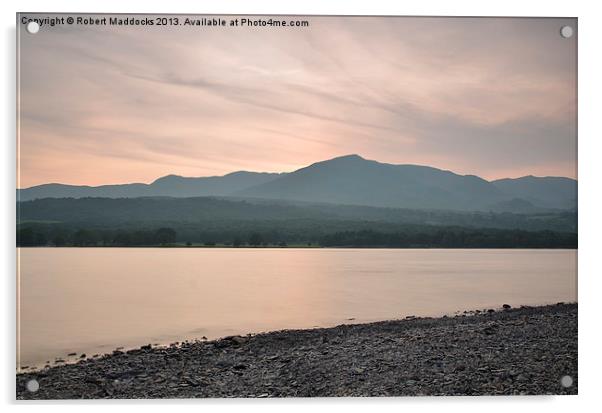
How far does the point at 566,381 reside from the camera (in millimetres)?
5188

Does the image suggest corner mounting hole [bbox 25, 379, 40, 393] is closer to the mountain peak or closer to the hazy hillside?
the hazy hillside

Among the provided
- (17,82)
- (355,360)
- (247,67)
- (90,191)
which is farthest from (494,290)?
(17,82)

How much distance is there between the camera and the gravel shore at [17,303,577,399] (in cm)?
502

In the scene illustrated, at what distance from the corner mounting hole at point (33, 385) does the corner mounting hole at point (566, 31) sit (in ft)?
17.7

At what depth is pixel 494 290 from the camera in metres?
5.79

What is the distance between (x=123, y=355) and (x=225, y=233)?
1482 mm

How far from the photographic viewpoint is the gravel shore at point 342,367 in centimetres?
502

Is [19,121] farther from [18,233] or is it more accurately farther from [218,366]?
[218,366]

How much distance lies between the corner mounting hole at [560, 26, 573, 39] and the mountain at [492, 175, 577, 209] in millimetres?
1253
